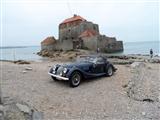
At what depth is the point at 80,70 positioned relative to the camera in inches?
441

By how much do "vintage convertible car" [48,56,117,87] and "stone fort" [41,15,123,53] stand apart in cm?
4643

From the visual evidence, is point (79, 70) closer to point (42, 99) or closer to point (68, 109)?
point (42, 99)

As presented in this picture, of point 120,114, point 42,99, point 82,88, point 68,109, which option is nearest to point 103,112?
point 120,114

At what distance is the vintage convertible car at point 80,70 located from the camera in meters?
10.8

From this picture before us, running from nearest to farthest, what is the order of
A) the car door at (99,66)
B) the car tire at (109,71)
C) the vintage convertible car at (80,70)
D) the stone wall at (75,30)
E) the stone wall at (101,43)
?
the vintage convertible car at (80,70) < the car door at (99,66) < the car tire at (109,71) < the stone wall at (101,43) < the stone wall at (75,30)

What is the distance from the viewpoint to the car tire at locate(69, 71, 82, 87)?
10664 millimetres

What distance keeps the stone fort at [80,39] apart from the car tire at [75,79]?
48.3 m

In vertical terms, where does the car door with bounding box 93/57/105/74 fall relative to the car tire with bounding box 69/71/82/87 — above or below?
above

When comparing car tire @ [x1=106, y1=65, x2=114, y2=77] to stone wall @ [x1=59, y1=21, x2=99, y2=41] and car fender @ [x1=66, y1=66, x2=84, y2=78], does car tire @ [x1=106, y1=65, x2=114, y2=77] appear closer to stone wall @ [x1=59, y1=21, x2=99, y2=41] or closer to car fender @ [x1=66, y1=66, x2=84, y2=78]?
car fender @ [x1=66, y1=66, x2=84, y2=78]

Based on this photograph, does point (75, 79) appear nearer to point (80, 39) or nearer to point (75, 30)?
point (80, 39)

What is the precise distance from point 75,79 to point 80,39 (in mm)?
52531

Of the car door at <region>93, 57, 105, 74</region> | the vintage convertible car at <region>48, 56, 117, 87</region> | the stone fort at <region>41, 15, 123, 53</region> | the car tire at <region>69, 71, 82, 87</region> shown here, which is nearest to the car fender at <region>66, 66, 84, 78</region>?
the vintage convertible car at <region>48, 56, 117, 87</region>

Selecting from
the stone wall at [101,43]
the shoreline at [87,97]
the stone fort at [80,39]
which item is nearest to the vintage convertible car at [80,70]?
the shoreline at [87,97]

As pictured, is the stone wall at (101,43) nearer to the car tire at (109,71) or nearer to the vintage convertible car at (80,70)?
the car tire at (109,71)
